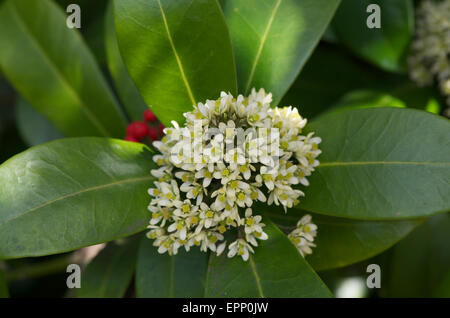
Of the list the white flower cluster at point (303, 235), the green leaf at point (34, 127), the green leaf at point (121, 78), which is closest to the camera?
the white flower cluster at point (303, 235)

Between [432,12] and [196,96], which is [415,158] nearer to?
[196,96]

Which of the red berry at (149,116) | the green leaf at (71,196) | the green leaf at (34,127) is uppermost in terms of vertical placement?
the green leaf at (34,127)

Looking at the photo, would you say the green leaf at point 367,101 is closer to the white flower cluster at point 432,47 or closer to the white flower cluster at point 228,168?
the white flower cluster at point 432,47

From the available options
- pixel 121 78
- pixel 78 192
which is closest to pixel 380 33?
pixel 121 78

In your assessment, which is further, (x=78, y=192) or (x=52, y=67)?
(x=52, y=67)

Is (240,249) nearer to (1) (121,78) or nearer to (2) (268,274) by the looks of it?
(2) (268,274)

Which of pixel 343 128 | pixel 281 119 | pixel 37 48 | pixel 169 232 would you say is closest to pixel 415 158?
pixel 343 128

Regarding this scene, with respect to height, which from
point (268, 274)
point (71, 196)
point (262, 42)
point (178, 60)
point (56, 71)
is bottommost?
point (268, 274)

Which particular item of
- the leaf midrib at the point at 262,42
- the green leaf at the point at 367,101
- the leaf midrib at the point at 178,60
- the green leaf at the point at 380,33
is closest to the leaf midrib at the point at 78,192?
the leaf midrib at the point at 178,60
